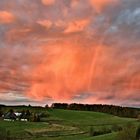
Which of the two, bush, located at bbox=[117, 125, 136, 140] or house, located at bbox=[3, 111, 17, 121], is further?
house, located at bbox=[3, 111, 17, 121]

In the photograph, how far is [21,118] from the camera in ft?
642

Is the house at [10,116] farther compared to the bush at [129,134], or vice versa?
the house at [10,116]

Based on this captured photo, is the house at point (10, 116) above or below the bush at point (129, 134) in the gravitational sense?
above

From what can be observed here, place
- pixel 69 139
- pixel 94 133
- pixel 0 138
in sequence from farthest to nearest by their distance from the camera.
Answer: pixel 94 133, pixel 69 139, pixel 0 138

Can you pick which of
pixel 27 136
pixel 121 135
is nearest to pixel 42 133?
pixel 27 136

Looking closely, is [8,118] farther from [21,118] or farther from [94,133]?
[94,133]

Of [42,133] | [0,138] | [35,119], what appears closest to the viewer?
[0,138]

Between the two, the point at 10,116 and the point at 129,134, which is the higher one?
the point at 10,116

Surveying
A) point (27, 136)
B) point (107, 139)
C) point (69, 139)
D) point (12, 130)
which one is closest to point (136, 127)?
point (107, 139)

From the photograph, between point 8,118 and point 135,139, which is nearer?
point 135,139

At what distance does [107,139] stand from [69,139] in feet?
71.3

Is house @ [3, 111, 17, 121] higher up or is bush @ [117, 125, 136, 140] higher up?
house @ [3, 111, 17, 121]

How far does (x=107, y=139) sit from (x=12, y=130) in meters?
54.1

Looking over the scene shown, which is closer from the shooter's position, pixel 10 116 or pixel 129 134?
pixel 129 134
